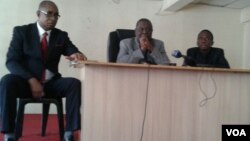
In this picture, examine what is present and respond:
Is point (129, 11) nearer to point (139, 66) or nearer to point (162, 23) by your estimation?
point (162, 23)

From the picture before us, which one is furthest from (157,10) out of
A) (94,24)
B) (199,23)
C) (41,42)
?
(41,42)

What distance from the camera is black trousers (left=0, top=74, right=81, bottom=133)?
5.98 ft

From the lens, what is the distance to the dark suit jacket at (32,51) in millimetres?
2166

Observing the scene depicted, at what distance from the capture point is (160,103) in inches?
78.1

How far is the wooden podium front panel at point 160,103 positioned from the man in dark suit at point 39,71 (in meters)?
0.18

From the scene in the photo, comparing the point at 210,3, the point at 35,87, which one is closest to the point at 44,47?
the point at 35,87

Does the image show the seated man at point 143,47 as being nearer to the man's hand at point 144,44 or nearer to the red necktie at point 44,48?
the man's hand at point 144,44

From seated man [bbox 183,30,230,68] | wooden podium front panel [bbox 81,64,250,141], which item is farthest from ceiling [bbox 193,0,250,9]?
wooden podium front panel [bbox 81,64,250,141]

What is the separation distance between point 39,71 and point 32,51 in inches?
6.6

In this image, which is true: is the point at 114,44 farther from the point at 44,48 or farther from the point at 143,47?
the point at 44,48

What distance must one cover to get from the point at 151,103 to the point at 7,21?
302cm

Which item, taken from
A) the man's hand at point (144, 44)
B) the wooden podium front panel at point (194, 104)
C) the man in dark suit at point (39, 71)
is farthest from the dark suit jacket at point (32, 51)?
the wooden podium front panel at point (194, 104)

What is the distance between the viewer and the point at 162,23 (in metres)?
4.65

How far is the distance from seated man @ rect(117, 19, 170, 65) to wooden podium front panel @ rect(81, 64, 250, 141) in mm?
611
